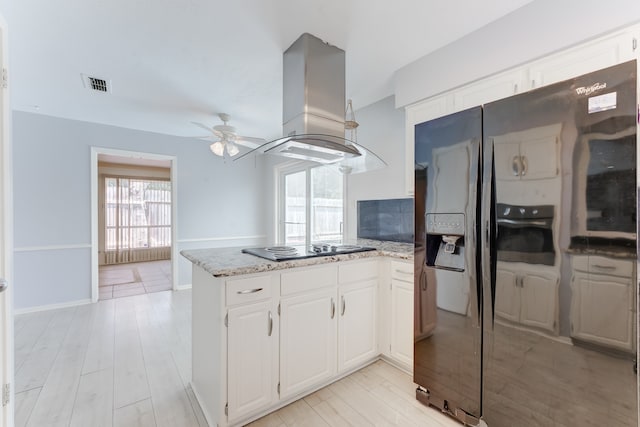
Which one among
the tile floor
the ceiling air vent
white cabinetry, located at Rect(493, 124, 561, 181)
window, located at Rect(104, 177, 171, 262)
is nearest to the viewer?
white cabinetry, located at Rect(493, 124, 561, 181)

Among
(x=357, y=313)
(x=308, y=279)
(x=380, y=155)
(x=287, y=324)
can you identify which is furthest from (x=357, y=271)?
(x=380, y=155)

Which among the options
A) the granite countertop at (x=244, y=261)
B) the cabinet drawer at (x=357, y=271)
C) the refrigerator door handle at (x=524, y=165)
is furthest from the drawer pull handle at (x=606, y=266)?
the cabinet drawer at (x=357, y=271)

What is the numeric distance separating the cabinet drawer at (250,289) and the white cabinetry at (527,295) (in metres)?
Answer: 1.25

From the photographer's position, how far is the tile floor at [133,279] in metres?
4.46

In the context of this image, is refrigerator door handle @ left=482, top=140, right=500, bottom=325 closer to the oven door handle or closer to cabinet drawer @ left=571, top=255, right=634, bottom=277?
the oven door handle

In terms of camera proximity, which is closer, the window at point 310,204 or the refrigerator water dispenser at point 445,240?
the refrigerator water dispenser at point 445,240

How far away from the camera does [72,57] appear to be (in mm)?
2258

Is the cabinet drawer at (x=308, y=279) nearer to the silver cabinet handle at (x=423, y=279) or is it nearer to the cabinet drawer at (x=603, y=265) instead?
the silver cabinet handle at (x=423, y=279)

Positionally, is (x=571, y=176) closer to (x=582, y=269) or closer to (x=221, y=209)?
(x=582, y=269)

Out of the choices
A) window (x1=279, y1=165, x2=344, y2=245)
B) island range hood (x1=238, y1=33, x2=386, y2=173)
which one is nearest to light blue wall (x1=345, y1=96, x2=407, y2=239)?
window (x1=279, y1=165, x2=344, y2=245)

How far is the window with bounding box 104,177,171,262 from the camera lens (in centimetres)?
672

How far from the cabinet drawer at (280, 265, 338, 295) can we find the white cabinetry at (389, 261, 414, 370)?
536 mm

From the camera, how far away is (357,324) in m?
2.13

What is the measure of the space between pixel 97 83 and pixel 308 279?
9.62 ft
